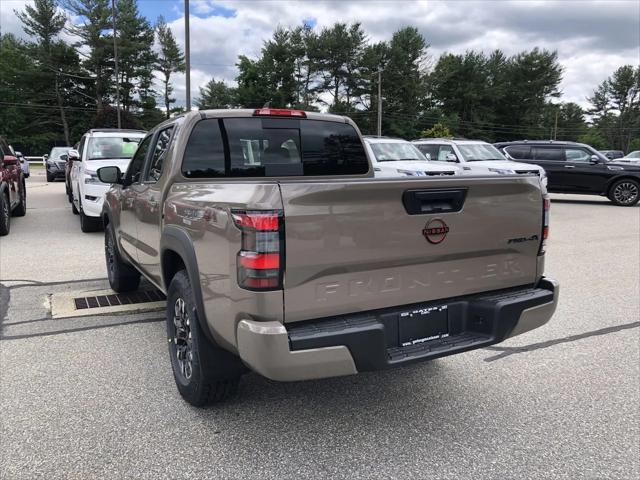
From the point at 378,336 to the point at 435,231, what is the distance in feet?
2.15

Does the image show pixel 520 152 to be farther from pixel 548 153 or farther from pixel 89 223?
pixel 89 223

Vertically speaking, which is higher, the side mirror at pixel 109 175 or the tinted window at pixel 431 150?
the tinted window at pixel 431 150

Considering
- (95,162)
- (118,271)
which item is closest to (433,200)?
(118,271)

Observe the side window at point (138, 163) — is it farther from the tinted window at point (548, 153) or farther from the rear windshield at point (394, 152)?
the tinted window at point (548, 153)

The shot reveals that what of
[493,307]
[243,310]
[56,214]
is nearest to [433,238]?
[493,307]

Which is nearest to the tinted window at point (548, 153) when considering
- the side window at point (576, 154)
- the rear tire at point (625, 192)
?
the side window at point (576, 154)

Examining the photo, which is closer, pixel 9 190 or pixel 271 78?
pixel 9 190

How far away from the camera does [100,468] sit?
2609 mm

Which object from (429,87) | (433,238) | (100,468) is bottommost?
(100,468)

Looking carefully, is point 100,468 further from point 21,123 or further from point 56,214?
point 21,123

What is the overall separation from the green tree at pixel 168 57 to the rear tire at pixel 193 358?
67.0 meters

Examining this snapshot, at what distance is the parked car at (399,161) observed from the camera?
11.6m

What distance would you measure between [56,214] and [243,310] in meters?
11.8

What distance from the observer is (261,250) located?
7.70 feet
